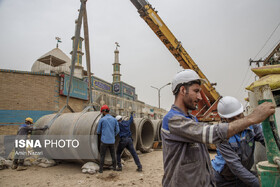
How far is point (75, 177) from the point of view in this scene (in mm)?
4801

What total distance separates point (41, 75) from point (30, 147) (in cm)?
515

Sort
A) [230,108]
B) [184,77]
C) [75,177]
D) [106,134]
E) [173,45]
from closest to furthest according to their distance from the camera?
[184,77], [230,108], [75,177], [106,134], [173,45]

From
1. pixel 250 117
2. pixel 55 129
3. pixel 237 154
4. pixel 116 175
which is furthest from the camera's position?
pixel 55 129

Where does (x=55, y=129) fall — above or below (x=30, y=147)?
above

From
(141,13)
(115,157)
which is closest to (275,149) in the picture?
(115,157)

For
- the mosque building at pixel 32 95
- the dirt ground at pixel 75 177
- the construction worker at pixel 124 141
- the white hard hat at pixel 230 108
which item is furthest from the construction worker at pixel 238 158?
the mosque building at pixel 32 95

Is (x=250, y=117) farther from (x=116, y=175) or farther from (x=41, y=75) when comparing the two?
(x=41, y=75)

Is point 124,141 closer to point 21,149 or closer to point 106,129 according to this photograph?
point 106,129

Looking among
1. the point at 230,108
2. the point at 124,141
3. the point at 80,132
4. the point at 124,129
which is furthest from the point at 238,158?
the point at 80,132

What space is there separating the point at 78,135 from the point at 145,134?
473cm

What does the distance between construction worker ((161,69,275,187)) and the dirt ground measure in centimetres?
331

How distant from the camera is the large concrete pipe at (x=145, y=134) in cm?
822

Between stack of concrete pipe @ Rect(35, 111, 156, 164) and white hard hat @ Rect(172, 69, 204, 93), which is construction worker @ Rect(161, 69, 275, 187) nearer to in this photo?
white hard hat @ Rect(172, 69, 204, 93)

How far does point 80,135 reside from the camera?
5.43 meters
